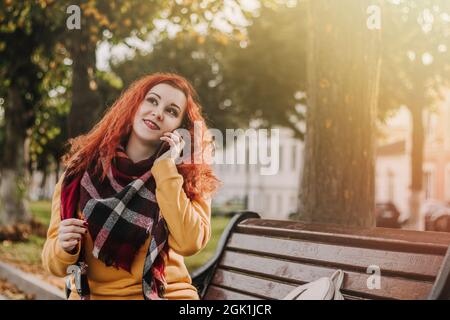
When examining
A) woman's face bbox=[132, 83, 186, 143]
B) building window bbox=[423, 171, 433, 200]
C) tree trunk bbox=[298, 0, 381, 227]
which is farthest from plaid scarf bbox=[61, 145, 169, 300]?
building window bbox=[423, 171, 433, 200]

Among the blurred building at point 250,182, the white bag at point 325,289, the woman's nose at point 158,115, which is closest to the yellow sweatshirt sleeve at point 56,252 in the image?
the woman's nose at point 158,115

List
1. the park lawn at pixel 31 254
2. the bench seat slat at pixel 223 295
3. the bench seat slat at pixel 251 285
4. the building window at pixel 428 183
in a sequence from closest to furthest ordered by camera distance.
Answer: the bench seat slat at pixel 251 285 < the bench seat slat at pixel 223 295 < the park lawn at pixel 31 254 < the building window at pixel 428 183

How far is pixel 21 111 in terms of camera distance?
45.8 feet

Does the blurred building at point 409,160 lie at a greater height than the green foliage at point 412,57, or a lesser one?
lesser

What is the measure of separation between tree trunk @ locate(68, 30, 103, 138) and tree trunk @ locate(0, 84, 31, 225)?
24.2 ft

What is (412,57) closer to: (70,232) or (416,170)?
(416,170)

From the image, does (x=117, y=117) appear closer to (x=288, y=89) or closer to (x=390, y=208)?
(x=390, y=208)

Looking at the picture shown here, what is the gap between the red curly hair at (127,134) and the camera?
3.04 metres

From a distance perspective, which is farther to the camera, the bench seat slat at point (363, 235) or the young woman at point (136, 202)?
the young woman at point (136, 202)

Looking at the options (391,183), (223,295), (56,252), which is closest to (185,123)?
(56,252)

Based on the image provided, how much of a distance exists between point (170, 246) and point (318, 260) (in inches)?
26.5

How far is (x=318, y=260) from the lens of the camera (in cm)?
306

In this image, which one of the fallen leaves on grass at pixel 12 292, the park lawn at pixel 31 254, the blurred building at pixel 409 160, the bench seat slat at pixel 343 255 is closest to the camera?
the bench seat slat at pixel 343 255

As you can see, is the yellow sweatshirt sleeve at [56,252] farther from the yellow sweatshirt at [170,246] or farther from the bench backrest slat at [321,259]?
the bench backrest slat at [321,259]
